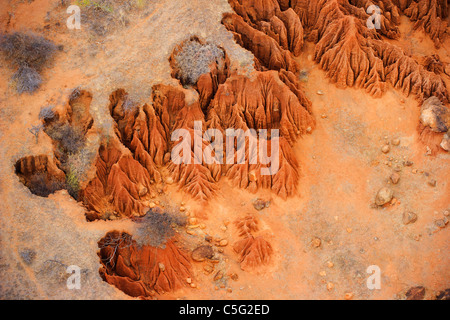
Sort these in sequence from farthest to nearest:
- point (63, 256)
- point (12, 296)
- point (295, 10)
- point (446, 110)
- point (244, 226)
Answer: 1. point (295, 10)
2. point (446, 110)
3. point (244, 226)
4. point (63, 256)
5. point (12, 296)

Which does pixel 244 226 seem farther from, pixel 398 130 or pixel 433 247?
pixel 398 130

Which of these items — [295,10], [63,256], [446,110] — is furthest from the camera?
[295,10]

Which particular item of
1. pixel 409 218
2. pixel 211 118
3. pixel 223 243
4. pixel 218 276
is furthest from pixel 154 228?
pixel 409 218

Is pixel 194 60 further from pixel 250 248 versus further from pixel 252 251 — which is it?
pixel 252 251

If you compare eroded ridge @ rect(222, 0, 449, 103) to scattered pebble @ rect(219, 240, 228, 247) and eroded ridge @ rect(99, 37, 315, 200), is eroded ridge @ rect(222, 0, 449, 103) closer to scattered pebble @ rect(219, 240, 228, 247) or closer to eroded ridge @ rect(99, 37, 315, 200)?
eroded ridge @ rect(99, 37, 315, 200)

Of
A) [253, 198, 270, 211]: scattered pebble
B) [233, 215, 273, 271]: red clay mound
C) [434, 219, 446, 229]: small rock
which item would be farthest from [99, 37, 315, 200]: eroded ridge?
[434, 219, 446, 229]: small rock

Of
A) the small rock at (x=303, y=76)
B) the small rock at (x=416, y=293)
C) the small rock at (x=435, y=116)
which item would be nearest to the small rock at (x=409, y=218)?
the small rock at (x=416, y=293)

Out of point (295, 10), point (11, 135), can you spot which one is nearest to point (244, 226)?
point (11, 135)
